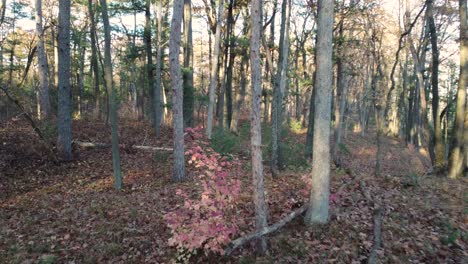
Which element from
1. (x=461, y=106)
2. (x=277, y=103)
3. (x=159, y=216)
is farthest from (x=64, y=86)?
(x=461, y=106)

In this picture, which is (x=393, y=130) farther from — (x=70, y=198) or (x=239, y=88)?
(x=70, y=198)

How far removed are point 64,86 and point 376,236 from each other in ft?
38.0

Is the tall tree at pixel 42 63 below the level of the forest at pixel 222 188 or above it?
above

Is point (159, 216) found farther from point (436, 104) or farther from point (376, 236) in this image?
point (436, 104)

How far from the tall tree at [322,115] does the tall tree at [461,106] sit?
7.35m

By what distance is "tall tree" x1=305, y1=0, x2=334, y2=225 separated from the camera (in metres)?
5.75

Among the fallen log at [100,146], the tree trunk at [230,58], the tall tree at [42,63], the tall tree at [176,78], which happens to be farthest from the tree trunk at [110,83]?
the tree trunk at [230,58]

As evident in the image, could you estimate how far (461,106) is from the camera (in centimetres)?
1064

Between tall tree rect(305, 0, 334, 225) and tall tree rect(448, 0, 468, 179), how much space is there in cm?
735

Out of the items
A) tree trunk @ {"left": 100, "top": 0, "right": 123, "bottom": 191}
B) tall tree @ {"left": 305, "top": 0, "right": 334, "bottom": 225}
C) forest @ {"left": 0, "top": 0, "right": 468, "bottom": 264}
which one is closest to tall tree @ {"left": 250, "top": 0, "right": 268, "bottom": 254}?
forest @ {"left": 0, "top": 0, "right": 468, "bottom": 264}

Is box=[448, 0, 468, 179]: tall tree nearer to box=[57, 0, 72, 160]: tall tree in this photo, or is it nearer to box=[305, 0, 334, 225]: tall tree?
box=[305, 0, 334, 225]: tall tree

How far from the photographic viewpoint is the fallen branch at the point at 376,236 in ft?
16.4

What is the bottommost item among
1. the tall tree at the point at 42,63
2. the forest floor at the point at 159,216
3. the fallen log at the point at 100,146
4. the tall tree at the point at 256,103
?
the forest floor at the point at 159,216

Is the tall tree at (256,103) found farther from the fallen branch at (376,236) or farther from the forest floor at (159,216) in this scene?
the fallen branch at (376,236)
